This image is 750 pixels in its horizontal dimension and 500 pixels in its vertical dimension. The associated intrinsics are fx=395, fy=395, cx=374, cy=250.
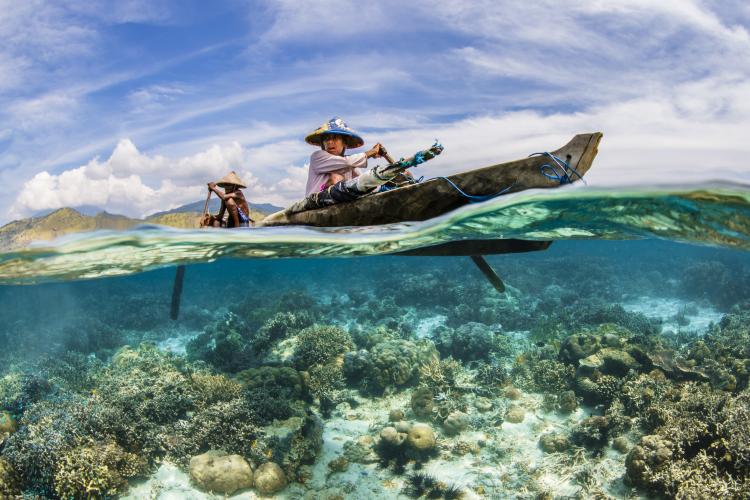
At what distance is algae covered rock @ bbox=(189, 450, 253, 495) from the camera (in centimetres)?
729

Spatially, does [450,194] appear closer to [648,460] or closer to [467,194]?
[467,194]

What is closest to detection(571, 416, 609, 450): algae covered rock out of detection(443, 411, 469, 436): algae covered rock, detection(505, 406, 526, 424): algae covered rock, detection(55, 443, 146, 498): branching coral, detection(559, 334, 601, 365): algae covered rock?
detection(505, 406, 526, 424): algae covered rock

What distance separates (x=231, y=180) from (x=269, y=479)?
5507 millimetres

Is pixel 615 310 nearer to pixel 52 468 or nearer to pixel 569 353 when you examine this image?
pixel 569 353

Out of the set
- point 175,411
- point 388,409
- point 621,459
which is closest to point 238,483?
point 175,411

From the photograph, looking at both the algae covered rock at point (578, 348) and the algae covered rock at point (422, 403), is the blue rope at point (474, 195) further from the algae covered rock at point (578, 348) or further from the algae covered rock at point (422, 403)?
the algae covered rock at point (578, 348)

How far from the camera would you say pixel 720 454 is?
6664 millimetres

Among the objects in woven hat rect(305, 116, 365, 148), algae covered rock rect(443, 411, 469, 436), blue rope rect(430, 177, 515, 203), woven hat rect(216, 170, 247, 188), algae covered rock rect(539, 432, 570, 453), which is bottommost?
algae covered rock rect(539, 432, 570, 453)

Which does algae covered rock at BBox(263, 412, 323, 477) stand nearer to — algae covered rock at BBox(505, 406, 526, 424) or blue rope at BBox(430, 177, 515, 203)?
algae covered rock at BBox(505, 406, 526, 424)

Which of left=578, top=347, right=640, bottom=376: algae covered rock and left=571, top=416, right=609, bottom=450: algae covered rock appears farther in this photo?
left=578, top=347, right=640, bottom=376: algae covered rock

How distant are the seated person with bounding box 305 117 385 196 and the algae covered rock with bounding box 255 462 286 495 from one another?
5191 mm

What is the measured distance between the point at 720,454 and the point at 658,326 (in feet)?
36.5

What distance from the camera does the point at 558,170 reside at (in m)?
5.09

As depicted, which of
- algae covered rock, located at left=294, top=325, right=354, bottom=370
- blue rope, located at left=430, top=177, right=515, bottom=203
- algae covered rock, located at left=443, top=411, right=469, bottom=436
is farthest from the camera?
algae covered rock, located at left=294, top=325, right=354, bottom=370
